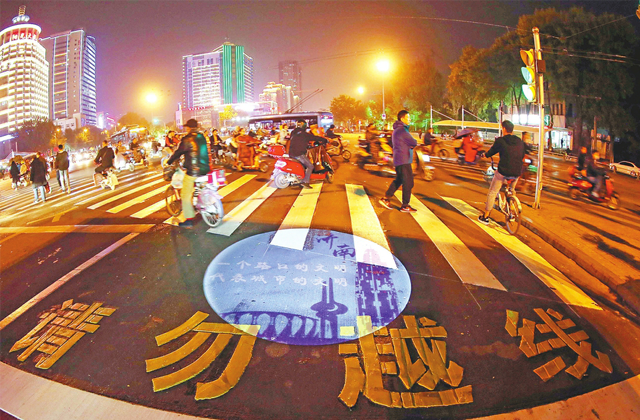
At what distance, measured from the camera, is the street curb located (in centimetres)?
448

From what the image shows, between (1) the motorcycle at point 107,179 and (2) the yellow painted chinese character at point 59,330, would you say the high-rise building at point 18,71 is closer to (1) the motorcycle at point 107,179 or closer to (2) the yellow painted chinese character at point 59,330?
(1) the motorcycle at point 107,179

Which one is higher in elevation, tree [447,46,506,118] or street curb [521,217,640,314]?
tree [447,46,506,118]

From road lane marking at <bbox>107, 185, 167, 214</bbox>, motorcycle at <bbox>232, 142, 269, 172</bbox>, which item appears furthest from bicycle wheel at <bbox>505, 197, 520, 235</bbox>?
motorcycle at <bbox>232, 142, 269, 172</bbox>

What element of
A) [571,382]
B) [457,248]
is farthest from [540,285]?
[571,382]

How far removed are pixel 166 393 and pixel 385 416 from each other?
177cm

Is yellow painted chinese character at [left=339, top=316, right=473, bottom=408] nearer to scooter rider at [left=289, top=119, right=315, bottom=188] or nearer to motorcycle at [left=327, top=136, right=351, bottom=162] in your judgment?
scooter rider at [left=289, top=119, right=315, bottom=188]

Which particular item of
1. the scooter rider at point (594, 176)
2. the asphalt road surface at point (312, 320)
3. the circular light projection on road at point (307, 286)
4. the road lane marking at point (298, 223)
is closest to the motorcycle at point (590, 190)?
the scooter rider at point (594, 176)

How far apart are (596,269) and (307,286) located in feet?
13.7

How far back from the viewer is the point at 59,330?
13.1ft

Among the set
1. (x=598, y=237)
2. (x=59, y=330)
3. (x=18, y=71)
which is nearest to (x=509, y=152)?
(x=598, y=237)

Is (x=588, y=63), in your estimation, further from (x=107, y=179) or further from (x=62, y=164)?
(x=62, y=164)

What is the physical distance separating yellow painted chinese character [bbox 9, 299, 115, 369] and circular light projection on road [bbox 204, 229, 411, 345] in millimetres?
1248

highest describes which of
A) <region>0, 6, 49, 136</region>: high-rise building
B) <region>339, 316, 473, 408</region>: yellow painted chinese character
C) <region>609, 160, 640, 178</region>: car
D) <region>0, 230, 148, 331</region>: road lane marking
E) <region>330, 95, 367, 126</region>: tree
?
<region>0, 6, 49, 136</region>: high-rise building

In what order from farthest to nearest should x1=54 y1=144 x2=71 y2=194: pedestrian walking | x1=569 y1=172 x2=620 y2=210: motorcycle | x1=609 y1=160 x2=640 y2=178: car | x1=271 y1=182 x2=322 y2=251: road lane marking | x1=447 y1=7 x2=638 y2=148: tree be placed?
x1=447 y1=7 x2=638 y2=148: tree
x1=609 y1=160 x2=640 y2=178: car
x1=54 y1=144 x2=71 y2=194: pedestrian walking
x1=569 y1=172 x2=620 y2=210: motorcycle
x1=271 y1=182 x2=322 y2=251: road lane marking
